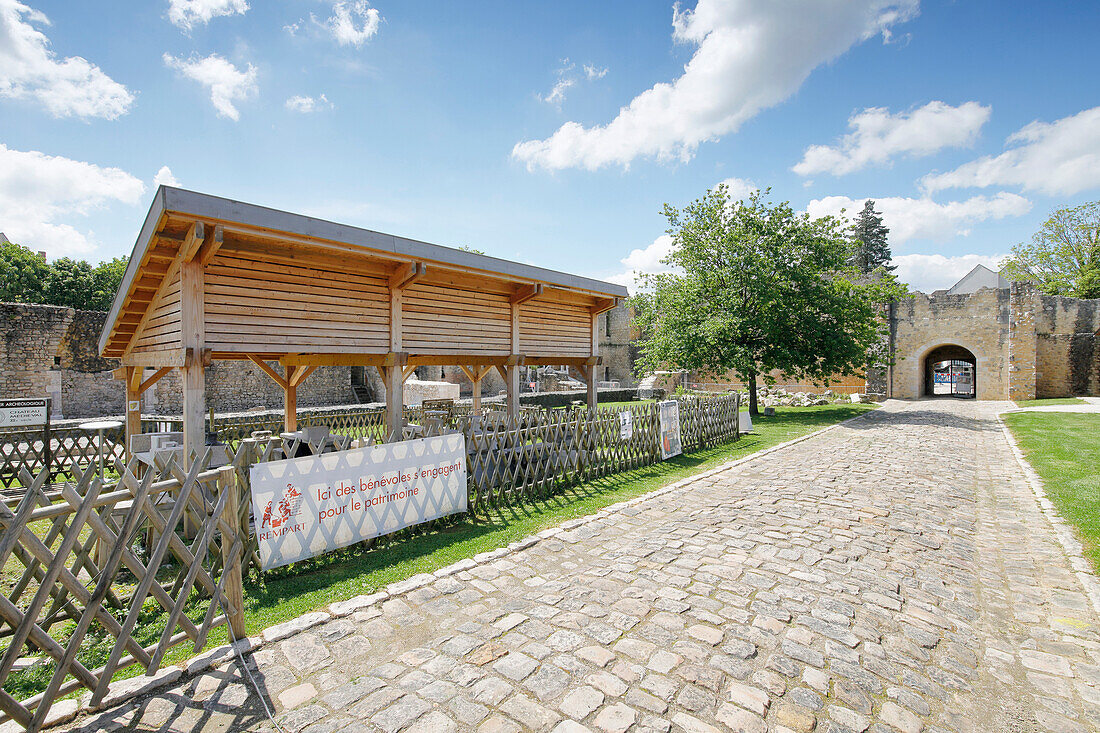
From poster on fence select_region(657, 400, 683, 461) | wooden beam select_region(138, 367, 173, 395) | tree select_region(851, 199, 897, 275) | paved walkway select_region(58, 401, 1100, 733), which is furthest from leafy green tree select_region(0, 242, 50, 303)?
tree select_region(851, 199, 897, 275)

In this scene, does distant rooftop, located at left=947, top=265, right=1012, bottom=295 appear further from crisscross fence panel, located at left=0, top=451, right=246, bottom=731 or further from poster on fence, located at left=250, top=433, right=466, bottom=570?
crisscross fence panel, located at left=0, top=451, right=246, bottom=731

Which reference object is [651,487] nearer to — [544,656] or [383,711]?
[544,656]

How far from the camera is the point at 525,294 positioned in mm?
9945

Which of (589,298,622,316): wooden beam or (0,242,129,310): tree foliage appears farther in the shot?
(0,242,129,310): tree foliage

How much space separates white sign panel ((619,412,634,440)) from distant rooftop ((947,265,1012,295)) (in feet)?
159

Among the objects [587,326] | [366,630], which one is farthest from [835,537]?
[587,326]

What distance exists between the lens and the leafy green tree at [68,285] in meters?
29.6

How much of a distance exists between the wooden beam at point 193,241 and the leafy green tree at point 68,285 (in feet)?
116

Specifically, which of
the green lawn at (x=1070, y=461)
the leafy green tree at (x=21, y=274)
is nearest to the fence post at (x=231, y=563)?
the green lawn at (x=1070, y=461)

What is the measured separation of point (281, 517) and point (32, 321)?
67.8 feet

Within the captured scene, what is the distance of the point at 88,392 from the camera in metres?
18.5

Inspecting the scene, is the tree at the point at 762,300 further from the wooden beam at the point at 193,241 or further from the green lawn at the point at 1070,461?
the wooden beam at the point at 193,241

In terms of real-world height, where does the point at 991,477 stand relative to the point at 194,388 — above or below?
below

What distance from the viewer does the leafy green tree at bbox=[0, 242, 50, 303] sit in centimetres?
2803
